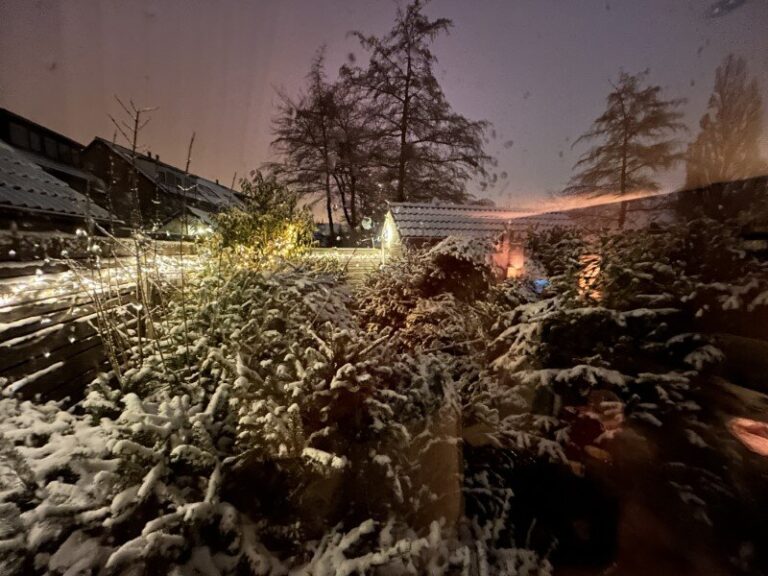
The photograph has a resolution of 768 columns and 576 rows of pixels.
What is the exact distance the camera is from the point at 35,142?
19453 mm

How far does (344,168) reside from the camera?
23.2 metres

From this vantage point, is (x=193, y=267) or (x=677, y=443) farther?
(x=193, y=267)

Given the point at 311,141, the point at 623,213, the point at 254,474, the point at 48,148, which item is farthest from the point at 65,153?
the point at 623,213

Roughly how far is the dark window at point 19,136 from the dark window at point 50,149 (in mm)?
1552

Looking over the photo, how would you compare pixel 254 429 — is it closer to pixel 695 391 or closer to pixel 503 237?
pixel 695 391

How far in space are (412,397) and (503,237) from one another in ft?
18.3

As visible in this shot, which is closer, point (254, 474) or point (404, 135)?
point (254, 474)

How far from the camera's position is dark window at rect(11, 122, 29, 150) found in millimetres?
18000

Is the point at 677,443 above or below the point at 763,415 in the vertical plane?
below

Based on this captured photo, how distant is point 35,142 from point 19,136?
1.17 m

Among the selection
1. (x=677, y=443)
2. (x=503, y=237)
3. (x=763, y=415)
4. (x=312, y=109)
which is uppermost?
(x=312, y=109)

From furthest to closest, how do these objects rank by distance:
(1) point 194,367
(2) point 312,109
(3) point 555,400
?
(2) point 312,109 < (3) point 555,400 < (1) point 194,367

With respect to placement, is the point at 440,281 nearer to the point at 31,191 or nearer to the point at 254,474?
the point at 254,474

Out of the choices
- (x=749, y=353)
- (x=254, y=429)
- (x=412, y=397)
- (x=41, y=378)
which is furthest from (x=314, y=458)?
(x=749, y=353)
